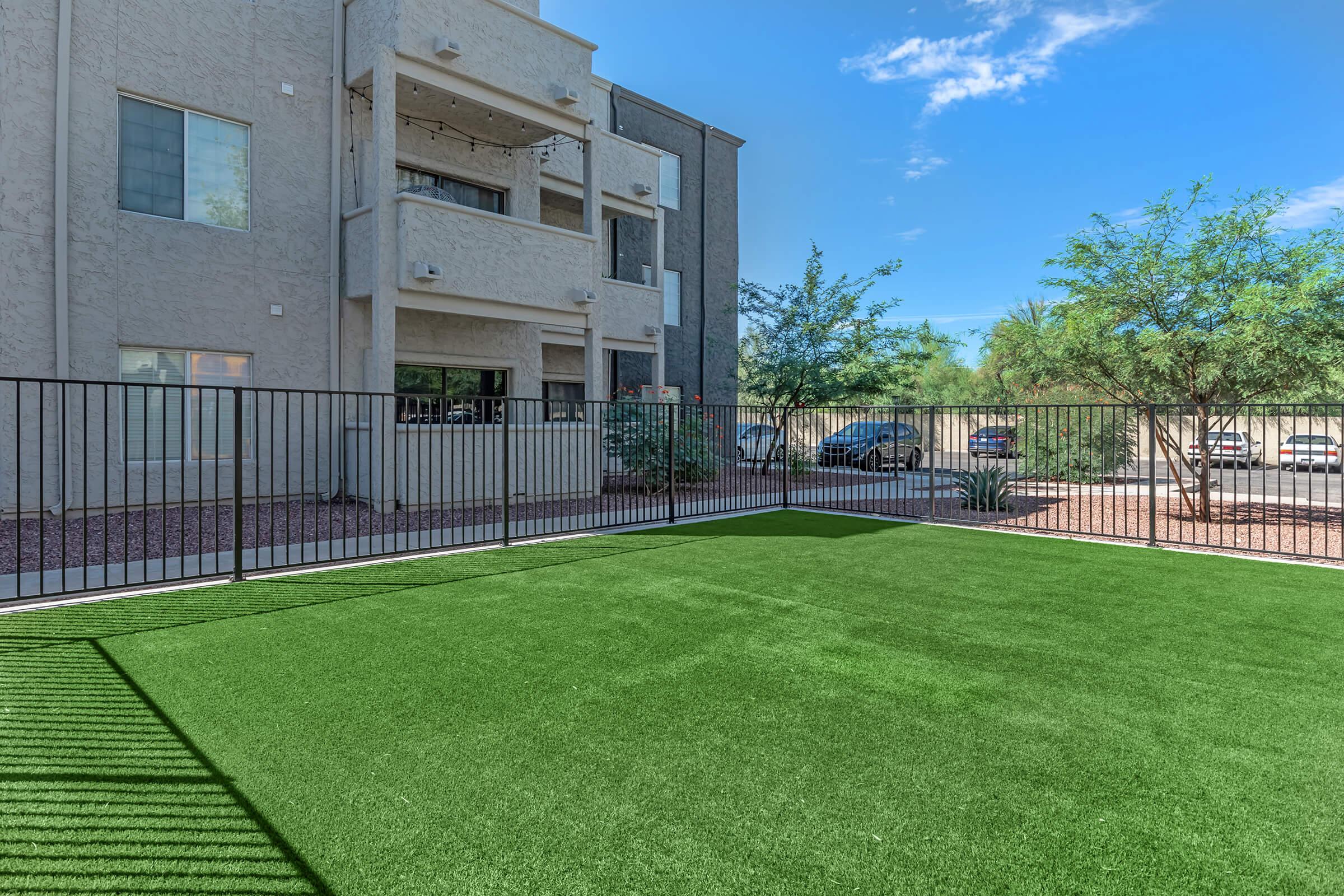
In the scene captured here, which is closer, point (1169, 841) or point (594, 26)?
point (1169, 841)

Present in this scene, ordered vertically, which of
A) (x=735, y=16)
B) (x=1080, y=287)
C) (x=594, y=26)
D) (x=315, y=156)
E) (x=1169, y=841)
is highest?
(x=735, y=16)

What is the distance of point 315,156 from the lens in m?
11.7

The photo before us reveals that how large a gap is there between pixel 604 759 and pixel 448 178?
1275 centimetres

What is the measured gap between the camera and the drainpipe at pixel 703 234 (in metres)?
20.5

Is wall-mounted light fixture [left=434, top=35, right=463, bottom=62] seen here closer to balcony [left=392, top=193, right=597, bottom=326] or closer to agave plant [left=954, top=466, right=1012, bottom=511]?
balcony [left=392, top=193, right=597, bottom=326]

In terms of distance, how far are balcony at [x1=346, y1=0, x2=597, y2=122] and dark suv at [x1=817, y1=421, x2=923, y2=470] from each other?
9427 mm

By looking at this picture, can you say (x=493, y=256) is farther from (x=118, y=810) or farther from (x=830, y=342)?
(x=118, y=810)

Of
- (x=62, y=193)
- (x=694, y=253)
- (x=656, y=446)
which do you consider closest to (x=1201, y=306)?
(x=656, y=446)

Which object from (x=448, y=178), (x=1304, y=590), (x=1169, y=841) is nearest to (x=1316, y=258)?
(x=1304, y=590)

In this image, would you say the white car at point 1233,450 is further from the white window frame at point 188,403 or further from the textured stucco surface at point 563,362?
the white window frame at point 188,403

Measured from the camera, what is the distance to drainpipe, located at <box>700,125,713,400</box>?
2050 cm

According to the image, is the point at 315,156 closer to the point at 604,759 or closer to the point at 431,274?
the point at 431,274

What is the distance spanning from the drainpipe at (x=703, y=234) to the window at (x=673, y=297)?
83 cm

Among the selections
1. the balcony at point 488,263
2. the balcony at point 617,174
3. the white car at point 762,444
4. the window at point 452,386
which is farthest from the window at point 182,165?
the white car at point 762,444
